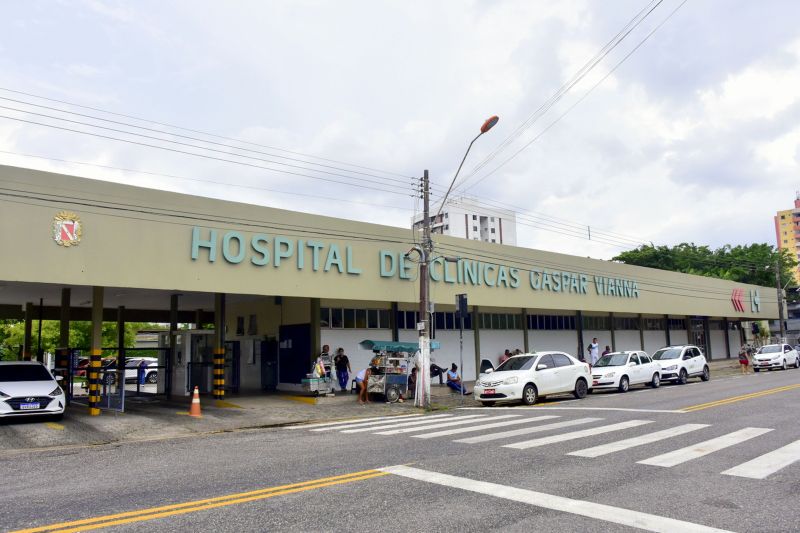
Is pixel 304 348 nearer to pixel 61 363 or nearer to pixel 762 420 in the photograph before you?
pixel 61 363

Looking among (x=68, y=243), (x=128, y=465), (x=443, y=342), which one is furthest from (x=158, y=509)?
(x=443, y=342)

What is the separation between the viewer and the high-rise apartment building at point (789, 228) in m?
166

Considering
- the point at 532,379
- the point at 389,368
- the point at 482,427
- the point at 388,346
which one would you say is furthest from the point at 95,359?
the point at 532,379

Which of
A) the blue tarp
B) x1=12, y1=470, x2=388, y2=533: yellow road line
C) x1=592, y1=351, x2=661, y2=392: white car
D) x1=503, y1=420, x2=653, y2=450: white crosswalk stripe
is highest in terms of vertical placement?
the blue tarp

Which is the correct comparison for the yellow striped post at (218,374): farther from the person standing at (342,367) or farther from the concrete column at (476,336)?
the concrete column at (476,336)

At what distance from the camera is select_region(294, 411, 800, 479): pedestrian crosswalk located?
29.0 feet

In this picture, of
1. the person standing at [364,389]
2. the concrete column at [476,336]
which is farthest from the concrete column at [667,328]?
the person standing at [364,389]

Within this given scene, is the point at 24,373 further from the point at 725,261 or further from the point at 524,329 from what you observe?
the point at 725,261

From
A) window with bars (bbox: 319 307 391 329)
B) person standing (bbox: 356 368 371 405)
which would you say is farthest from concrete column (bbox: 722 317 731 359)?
person standing (bbox: 356 368 371 405)

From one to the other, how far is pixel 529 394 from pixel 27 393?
43.5 ft

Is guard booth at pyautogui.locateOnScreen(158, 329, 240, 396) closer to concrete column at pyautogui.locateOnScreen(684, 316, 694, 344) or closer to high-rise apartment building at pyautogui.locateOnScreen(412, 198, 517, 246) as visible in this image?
concrete column at pyautogui.locateOnScreen(684, 316, 694, 344)

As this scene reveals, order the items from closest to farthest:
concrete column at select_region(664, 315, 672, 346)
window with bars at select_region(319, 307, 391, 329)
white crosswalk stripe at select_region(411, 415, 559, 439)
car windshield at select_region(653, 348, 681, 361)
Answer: white crosswalk stripe at select_region(411, 415, 559, 439) < window with bars at select_region(319, 307, 391, 329) < car windshield at select_region(653, 348, 681, 361) < concrete column at select_region(664, 315, 672, 346)

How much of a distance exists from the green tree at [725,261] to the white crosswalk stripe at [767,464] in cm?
6213

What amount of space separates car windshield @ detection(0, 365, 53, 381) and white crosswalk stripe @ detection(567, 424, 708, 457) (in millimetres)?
13698
